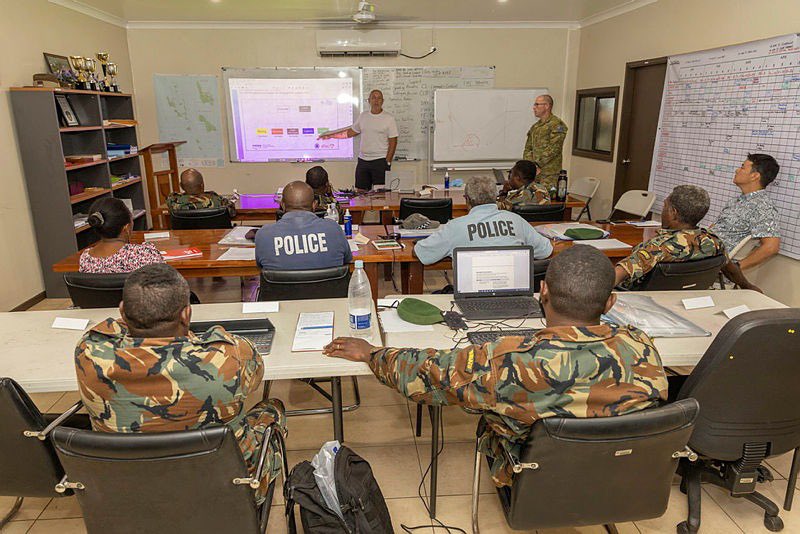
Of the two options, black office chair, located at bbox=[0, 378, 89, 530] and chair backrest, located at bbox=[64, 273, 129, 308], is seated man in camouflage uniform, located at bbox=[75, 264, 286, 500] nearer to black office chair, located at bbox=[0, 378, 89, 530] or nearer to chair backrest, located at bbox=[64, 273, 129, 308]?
black office chair, located at bbox=[0, 378, 89, 530]

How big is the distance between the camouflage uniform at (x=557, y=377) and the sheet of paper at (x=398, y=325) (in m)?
0.60

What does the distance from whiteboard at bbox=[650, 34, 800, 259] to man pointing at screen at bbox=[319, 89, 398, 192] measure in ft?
10.5

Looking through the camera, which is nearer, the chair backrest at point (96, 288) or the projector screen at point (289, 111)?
the chair backrest at point (96, 288)

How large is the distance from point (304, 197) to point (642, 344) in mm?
1981

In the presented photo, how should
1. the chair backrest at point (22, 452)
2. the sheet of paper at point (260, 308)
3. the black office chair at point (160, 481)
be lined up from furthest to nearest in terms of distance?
the sheet of paper at point (260, 308), the chair backrest at point (22, 452), the black office chair at point (160, 481)

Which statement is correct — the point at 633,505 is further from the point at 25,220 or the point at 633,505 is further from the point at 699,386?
the point at 25,220

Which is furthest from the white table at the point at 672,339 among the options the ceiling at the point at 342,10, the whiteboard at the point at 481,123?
the whiteboard at the point at 481,123

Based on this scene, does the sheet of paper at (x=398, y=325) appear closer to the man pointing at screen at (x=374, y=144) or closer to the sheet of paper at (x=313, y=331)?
the sheet of paper at (x=313, y=331)

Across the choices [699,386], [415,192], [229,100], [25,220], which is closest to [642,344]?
[699,386]

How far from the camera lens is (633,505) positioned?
1.47 metres

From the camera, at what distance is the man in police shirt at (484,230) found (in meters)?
2.82

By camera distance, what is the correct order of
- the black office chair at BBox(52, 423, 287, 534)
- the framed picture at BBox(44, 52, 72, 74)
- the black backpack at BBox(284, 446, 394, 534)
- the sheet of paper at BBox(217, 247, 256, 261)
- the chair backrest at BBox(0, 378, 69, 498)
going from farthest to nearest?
the framed picture at BBox(44, 52, 72, 74) < the sheet of paper at BBox(217, 247, 256, 261) < the black backpack at BBox(284, 446, 394, 534) < the chair backrest at BBox(0, 378, 69, 498) < the black office chair at BBox(52, 423, 287, 534)

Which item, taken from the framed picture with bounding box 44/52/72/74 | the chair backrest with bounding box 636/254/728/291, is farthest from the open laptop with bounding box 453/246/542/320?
the framed picture with bounding box 44/52/72/74

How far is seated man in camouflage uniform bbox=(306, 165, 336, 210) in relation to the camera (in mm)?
4156
